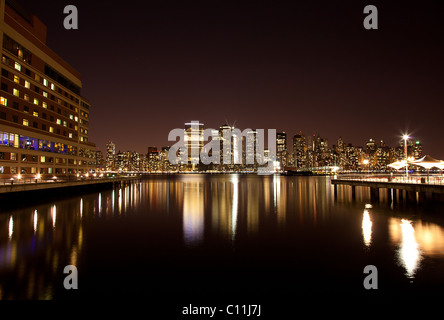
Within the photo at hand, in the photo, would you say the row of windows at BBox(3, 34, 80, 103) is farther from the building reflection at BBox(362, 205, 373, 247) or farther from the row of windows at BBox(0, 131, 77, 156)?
the building reflection at BBox(362, 205, 373, 247)

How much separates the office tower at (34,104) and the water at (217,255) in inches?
1278

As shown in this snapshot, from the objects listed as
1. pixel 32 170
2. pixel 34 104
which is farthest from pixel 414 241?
pixel 34 104

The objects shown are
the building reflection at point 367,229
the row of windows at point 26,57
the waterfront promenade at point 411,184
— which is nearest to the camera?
the building reflection at point 367,229

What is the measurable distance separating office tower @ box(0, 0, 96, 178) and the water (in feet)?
106

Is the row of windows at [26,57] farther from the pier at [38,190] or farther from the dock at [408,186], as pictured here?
the dock at [408,186]

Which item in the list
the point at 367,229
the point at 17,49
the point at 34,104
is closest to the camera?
the point at 367,229

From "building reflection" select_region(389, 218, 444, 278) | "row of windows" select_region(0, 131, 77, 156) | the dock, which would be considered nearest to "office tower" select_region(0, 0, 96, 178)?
"row of windows" select_region(0, 131, 77, 156)

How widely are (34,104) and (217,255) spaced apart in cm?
6112

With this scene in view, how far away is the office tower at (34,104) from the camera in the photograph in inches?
2077

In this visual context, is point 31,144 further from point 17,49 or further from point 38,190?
point 38,190

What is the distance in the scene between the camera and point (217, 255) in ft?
56.1

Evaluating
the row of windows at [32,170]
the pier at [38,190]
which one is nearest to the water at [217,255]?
the pier at [38,190]

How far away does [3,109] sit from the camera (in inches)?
2048
